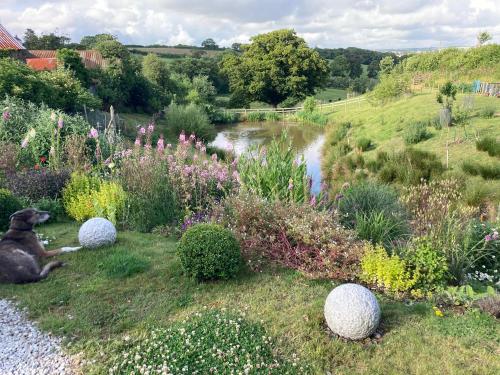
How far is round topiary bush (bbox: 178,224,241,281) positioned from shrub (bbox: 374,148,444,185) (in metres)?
8.36

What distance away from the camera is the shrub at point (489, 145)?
13216mm

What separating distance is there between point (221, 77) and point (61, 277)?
5175 cm

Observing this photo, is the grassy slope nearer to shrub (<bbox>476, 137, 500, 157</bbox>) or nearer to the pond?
shrub (<bbox>476, 137, 500, 157</bbox>)

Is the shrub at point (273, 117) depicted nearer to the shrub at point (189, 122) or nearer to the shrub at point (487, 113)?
the shrub at point (189, 122)

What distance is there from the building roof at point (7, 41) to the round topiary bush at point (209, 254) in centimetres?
2602

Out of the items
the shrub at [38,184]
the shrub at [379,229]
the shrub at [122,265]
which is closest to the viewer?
the shrub at [122,265]

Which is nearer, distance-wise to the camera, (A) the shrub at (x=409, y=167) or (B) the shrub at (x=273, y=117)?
(A) the shrub at (x=409, y=167)

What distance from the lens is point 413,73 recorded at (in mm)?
37812

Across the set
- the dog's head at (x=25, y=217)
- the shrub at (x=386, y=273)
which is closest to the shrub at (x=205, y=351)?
the shrub at (x=386, y=273)

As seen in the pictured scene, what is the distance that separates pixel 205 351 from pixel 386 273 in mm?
2198

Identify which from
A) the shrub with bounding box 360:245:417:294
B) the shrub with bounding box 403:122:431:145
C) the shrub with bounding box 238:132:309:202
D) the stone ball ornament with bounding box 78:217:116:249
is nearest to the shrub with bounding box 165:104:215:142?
the shrub with bounding box 403:122:431:145

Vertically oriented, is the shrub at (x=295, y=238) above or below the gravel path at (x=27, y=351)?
above

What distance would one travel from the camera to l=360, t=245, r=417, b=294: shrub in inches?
179

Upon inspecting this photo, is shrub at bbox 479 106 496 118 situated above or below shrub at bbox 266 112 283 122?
above
